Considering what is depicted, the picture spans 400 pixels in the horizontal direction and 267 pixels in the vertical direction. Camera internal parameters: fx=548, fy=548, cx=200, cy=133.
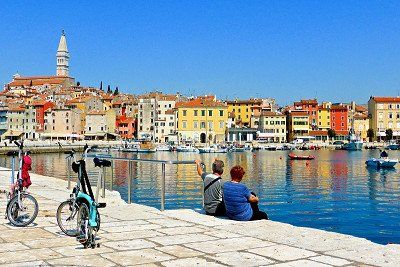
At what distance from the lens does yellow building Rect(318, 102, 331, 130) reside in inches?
5723

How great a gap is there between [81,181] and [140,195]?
2331 cm

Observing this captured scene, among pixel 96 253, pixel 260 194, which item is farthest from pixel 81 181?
pixel 260 194

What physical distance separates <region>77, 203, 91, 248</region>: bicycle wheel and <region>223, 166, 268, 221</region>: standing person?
2971 millimetres

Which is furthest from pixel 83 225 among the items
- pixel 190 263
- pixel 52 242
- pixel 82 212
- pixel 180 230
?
pixel 190 263

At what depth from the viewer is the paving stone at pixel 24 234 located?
8.45 meters

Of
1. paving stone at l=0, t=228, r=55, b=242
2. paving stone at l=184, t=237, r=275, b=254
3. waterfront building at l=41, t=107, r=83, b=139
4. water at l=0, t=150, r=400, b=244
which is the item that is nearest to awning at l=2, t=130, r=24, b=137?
waterfront building at l=41, t=107, r=83, b=139

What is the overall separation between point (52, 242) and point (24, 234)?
915mm

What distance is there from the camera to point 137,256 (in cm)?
718

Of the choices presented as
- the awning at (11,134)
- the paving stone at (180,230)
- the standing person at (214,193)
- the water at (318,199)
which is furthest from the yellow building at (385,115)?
the paving stone at (180,230)

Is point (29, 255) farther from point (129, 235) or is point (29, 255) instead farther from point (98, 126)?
point (98, 126)

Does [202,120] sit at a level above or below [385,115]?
below

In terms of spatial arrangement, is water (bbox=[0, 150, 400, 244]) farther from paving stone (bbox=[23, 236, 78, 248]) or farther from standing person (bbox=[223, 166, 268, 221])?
paving stone (bbox=[23, 236, 78, 248])

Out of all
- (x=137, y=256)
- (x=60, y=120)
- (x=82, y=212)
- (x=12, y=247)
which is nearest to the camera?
(x=137, y=256)

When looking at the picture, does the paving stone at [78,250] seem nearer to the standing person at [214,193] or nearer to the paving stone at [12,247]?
the paving stone at [12,247]
